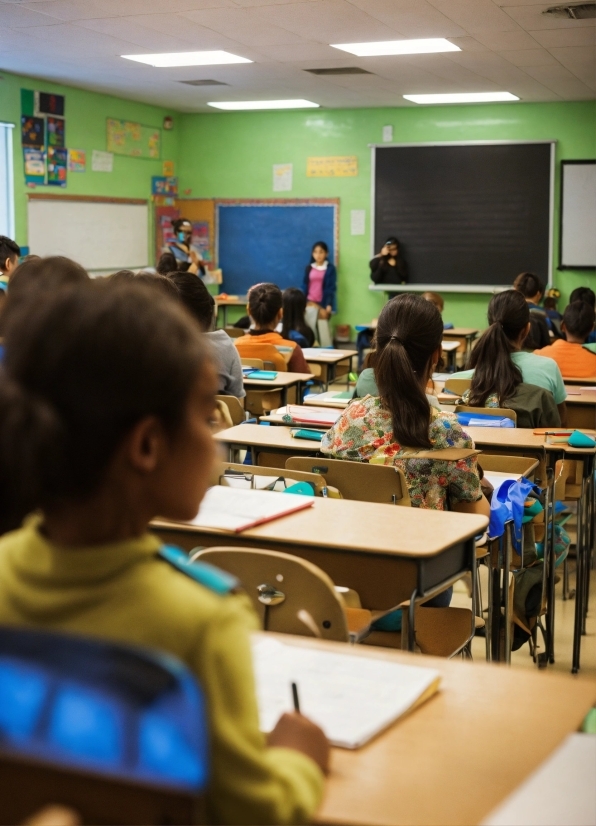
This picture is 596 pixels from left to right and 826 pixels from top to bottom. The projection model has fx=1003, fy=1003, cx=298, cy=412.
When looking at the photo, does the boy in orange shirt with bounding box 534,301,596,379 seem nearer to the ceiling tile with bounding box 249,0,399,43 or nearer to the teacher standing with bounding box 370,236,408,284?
the ceiling tile with bounding box 249,0,399,43

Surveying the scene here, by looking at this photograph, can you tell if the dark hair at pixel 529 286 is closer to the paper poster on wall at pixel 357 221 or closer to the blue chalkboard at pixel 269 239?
the paper poster on wall at pixel 357 221

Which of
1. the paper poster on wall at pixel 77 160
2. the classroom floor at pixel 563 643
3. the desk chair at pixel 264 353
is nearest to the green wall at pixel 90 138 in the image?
the paper poster on wall at pixel 77 160

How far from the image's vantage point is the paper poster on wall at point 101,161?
1003cm

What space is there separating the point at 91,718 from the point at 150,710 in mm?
52

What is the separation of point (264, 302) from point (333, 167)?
5.96 m

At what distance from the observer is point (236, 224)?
11.8 metres

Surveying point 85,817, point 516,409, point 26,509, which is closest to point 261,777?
point 85,817

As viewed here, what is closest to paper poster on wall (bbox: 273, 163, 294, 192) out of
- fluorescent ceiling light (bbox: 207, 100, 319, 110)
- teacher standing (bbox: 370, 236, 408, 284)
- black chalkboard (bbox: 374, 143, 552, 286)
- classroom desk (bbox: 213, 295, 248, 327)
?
fluorescent ceiling light (bbox: 207, 100, 319, 110)

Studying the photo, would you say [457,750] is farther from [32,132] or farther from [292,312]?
[32,132]

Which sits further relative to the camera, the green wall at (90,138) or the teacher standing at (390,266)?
Result: the teacher standing at (390,266)

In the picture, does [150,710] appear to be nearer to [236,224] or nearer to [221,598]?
[221,598]

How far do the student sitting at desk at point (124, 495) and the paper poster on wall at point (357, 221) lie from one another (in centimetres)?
1041

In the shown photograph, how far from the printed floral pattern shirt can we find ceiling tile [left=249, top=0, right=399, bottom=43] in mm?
3949

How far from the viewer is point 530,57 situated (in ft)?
25.2
